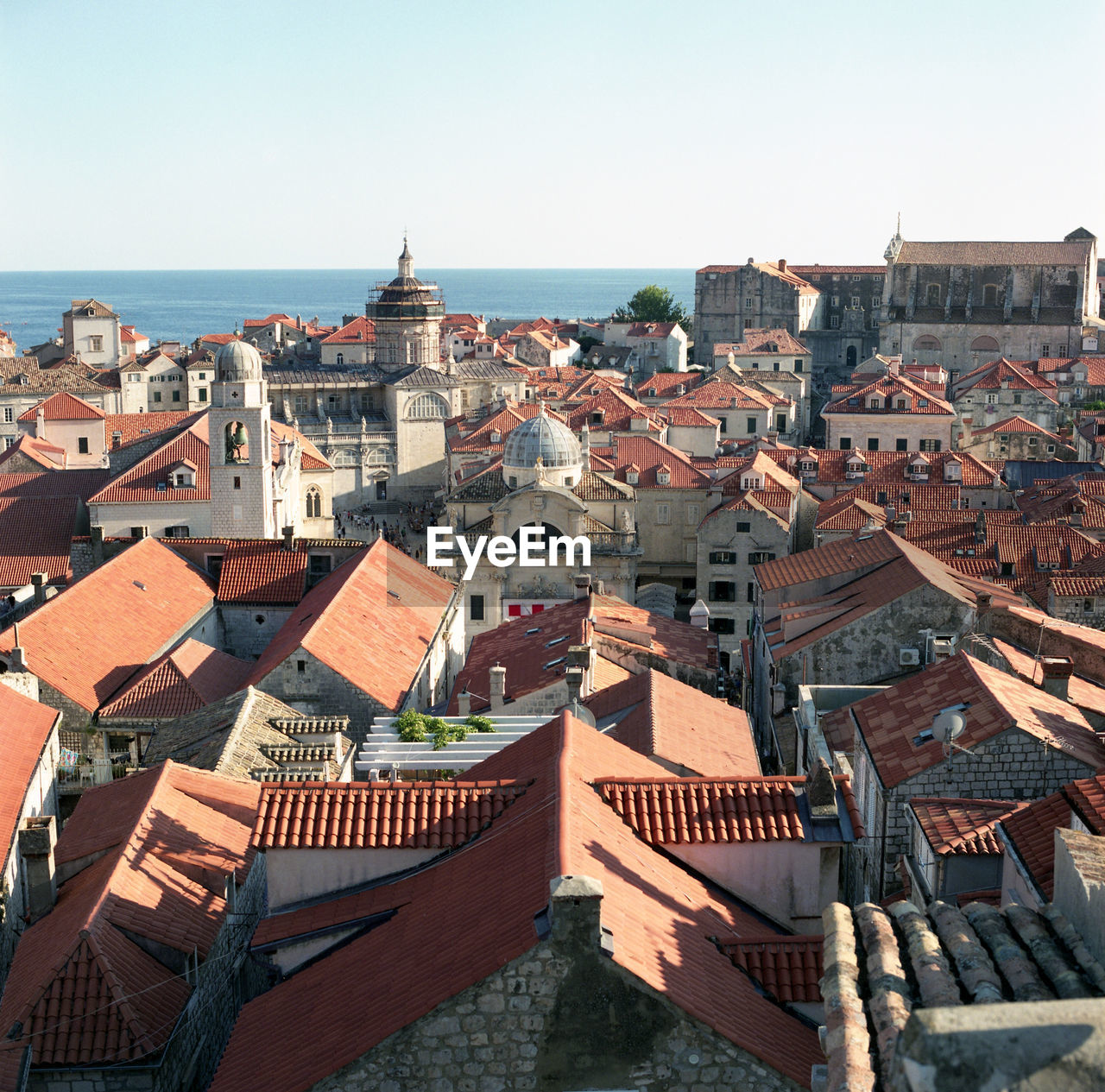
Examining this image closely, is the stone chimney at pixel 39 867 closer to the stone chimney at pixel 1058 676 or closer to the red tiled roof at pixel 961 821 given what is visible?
the red tiled roof at pixel 961 821

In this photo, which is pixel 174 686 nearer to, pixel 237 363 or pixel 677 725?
pixel 677 725

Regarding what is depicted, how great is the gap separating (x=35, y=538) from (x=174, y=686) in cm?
1831

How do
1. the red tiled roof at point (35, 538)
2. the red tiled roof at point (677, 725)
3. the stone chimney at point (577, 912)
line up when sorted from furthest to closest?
the red tiled roof at point (35, 538) < the red tiled roof at point (677, 725) < the stone chimney at point (577, 912)

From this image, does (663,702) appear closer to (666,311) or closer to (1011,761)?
(1011,761)

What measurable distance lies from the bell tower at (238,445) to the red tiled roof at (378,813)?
3162 centimetres

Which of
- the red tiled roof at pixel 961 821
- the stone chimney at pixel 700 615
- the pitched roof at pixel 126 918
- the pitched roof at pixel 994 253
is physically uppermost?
the pitched roof at pixel 994 253

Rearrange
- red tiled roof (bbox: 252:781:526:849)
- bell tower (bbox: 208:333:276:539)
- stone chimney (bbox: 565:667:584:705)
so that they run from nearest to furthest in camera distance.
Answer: red tiled roof (bbox: 252:781:526:849) < stone chimney (bbox: 565:667:584:705) < bell tower (bbox: 208:333:276:539)

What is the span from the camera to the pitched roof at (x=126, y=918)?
14.6 metres

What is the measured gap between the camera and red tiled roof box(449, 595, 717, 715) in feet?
89.5

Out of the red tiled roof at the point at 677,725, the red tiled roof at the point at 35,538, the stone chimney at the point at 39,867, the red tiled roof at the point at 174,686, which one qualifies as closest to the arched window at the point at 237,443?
the red tiled roof at the point at 35,538

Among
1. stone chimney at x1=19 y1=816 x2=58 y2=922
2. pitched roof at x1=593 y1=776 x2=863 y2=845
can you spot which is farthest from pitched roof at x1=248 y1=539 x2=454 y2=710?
pitched roof at x1=593 y1=776 x2=863 y2=845

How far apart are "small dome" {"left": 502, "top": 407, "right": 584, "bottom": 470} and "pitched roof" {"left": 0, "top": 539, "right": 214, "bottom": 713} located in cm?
1131

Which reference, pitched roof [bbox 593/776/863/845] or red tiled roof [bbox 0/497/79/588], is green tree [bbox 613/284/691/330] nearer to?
red tiled roof [bbox 0/497/79/588]

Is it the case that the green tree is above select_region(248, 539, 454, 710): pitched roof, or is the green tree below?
above
